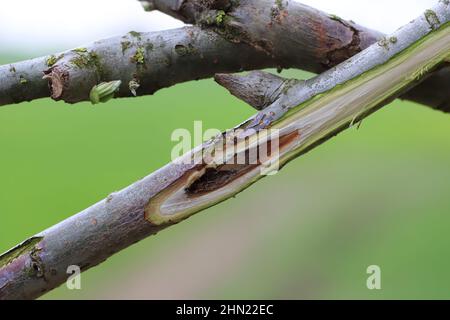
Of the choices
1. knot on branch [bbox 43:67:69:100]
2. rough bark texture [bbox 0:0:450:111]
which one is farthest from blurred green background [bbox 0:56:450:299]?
knot on branch [bbox 43:67:69:100]

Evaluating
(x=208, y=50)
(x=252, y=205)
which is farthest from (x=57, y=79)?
(x=252, y=205)

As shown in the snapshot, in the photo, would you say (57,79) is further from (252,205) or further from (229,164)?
(252,205)

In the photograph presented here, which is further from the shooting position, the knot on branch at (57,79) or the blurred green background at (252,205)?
the blurred green background at (252,205)

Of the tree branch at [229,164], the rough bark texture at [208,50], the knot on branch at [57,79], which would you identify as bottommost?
the tree branch at [229,164]

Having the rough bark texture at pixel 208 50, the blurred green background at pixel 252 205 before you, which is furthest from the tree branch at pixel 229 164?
the blurred green background at pixel 252 205

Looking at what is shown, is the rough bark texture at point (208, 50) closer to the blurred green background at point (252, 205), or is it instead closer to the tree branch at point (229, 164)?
the tree branch at point (229, 164)

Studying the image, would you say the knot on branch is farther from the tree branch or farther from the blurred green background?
the blurred green background
